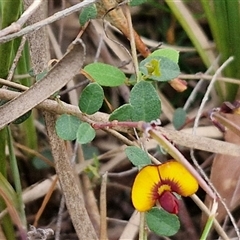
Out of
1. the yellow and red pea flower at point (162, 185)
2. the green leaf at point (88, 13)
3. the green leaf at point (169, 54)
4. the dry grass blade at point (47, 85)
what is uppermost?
the green leaf at point (88, 13)

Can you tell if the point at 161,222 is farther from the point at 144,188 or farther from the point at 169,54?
the point at 169,54

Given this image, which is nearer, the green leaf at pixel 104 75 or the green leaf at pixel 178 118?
the green leaf at pixel 104 75

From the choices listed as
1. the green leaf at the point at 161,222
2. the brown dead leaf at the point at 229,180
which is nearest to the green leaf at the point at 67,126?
the green leaf at the point at 161,222

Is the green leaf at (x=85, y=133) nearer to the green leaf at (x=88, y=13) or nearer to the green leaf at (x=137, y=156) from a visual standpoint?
the green leaf at (x=137, y=156)

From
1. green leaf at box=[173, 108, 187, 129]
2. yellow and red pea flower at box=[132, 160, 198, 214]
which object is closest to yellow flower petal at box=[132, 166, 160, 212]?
yellow and red pea flower at box=[132, 160, 198, 214]

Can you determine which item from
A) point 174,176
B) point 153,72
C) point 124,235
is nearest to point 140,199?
point 174,176

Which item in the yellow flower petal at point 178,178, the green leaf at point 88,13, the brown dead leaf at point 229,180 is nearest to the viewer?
the yellow flower petal at point 178,178

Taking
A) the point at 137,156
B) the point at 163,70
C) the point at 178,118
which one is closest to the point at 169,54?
the point at 163,70
